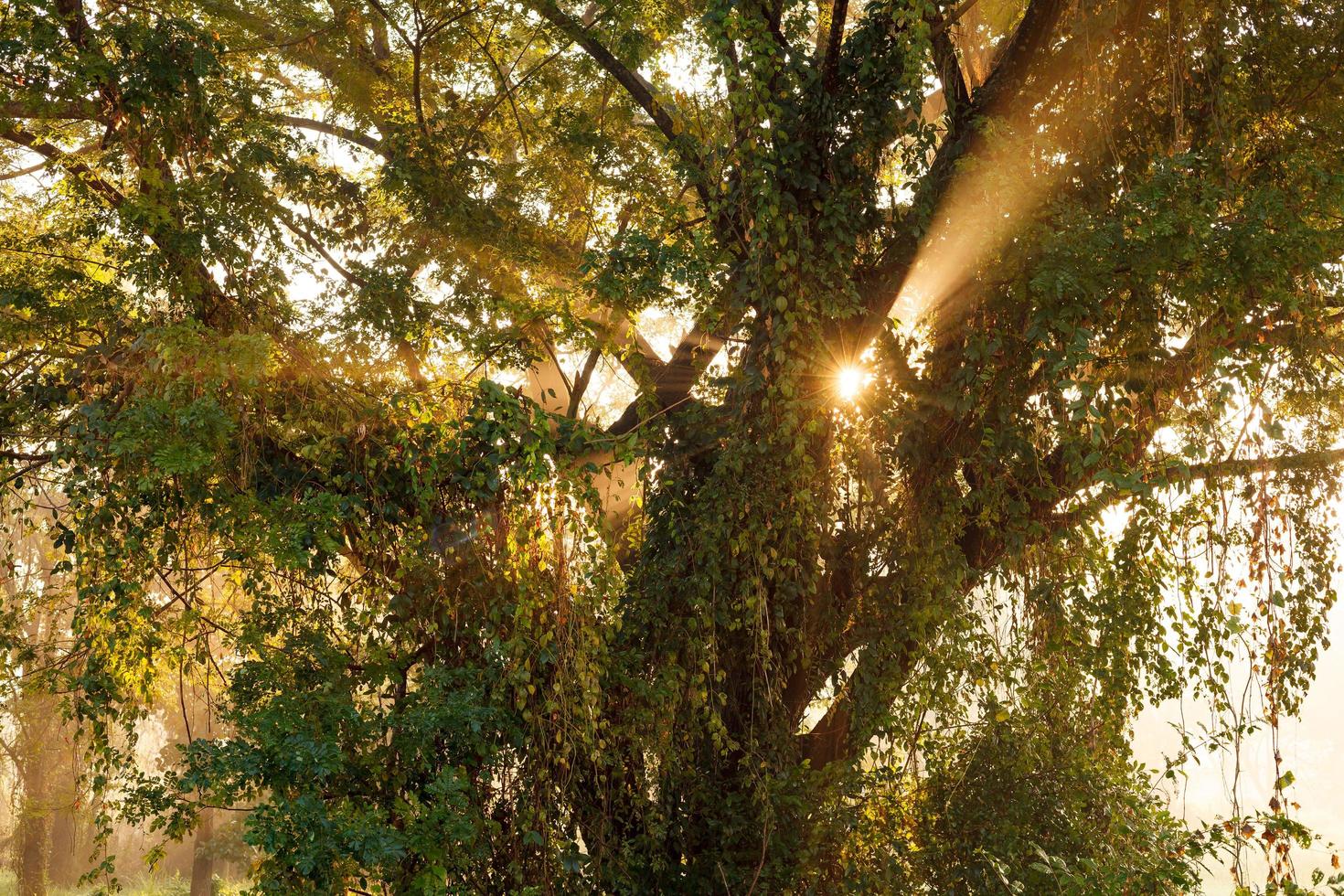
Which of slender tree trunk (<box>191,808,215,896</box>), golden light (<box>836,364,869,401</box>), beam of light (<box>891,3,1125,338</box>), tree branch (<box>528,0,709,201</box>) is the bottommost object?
slender tree trunk (<box>191,808,215,896</box>)

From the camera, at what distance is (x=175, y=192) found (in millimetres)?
5031

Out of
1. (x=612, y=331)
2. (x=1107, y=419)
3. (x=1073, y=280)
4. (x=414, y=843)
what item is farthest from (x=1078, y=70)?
(x=414, y=843)

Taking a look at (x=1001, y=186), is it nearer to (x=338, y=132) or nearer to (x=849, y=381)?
(x=849, y=381)

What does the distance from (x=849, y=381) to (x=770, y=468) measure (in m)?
0.68

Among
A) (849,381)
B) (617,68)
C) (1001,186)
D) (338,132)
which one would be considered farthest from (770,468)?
(338,132)

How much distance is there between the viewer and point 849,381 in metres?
5.62

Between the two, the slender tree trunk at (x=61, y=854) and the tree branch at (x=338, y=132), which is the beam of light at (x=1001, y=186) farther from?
the slender tree trunk at (x=61, y=854)

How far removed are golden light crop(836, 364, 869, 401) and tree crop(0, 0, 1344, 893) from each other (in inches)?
2.1

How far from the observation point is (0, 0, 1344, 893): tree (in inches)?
182

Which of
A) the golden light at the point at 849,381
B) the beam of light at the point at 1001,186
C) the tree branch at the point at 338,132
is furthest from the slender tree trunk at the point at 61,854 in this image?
the beam of light at the point at 1001,186

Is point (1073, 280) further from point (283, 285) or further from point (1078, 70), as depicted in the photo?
point (283, 285)

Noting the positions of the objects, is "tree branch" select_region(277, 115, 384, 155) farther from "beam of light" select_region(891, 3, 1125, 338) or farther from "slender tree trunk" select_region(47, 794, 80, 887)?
"slender tree trunk" select_region(47, 794, 80, 887)

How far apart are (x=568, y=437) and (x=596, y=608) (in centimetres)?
84

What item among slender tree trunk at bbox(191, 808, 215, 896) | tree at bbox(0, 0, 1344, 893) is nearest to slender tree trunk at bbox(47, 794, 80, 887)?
slender tree trunk at bbox(191, 808, 215, 896)
